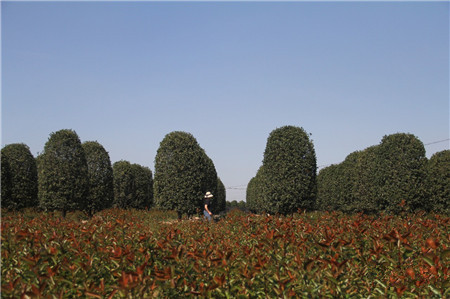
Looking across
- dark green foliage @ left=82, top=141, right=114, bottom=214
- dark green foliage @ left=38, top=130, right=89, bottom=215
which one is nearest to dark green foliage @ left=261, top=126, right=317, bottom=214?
dark green foliage @ left=38, top=130, right=89, bottom=215

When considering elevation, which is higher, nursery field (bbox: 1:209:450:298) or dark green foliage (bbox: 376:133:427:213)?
dark green foliage (bbox: 376:133:427:213)

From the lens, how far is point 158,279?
3287 millimetres

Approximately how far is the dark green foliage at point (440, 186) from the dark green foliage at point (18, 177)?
72.1ft

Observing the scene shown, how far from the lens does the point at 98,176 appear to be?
23078mm

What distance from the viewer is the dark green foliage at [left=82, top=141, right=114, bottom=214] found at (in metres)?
22.6

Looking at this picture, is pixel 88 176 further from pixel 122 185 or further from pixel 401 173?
pixel 401 173

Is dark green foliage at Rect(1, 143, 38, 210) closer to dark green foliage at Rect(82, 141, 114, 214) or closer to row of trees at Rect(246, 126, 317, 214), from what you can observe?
dark green foliage at Rect(82, 141, 114, 214)

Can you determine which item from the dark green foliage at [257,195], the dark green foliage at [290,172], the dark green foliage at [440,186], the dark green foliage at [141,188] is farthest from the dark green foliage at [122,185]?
the dark green foliage at [440,186]

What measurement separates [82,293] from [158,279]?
74cm

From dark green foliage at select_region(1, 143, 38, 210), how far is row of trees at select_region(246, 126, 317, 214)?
14881mm

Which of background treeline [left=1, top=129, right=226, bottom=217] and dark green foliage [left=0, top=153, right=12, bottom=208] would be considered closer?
Answer: background treeline [left=1, top=129, right=226, bottom=217]

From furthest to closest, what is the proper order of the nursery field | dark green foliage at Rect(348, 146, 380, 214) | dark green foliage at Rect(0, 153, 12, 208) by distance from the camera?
dark green foliage at Rect(0, 153, 12, 208) < dark green foliage at Rect(348, 146, 380, 214) < the nursery field

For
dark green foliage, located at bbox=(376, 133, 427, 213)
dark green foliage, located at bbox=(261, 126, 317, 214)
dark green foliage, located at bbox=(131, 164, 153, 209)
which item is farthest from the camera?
dark green foliage, located at bbox=(131, 164, 153, 209)

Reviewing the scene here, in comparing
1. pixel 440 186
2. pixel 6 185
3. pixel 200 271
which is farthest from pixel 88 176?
pixel 200 271
